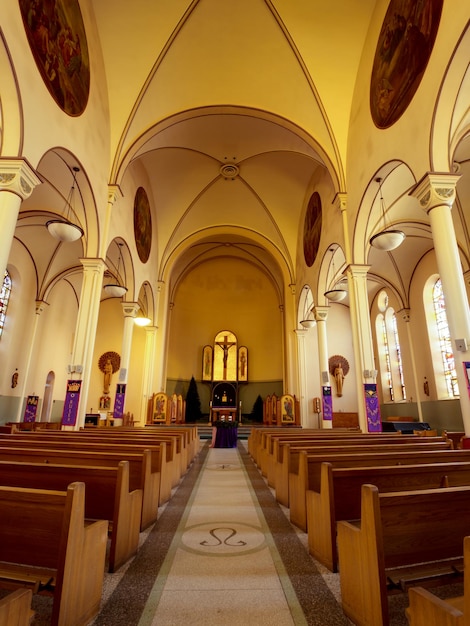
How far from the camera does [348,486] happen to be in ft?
8.57

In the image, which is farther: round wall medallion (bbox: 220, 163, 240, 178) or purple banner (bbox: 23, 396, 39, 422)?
round wall medallion (bbox: 220, 163, 240, 178)

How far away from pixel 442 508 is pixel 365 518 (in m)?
0.50

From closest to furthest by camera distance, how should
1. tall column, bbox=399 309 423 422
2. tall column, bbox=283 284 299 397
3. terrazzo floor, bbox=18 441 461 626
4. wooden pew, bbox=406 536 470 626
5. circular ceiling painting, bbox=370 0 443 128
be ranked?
1. wooden pew, bbox=406 536 470 626
2. terrazzo floor, bbox=18 441 461 626
3. circular ceiling painting, bbox=370 0 443 128
4. tall column, bbox=399 309 423 422
5. tall column, bbox=283 284 299 397

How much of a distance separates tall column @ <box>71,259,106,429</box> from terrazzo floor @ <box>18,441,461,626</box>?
5.19 metres

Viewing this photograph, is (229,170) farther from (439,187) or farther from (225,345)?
(225,345)

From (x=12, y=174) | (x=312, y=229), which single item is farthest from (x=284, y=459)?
(x=312, y=229)

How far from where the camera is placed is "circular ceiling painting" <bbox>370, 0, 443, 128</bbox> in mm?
6091

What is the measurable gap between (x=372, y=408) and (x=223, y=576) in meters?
6.67

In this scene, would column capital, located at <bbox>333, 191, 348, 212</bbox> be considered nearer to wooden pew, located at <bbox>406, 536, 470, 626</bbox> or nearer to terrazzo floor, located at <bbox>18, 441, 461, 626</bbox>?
terrazzo floor, located at <bbox>18, 441, 461, 626</bbox>

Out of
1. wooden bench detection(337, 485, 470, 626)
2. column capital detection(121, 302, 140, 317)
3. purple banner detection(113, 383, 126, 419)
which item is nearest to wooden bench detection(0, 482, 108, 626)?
wooden bench detection(337, 485, 470, 626)

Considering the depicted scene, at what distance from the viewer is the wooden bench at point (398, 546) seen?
1783 mm

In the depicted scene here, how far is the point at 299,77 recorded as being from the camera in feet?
31.5

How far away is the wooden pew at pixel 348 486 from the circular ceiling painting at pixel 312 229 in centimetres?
1089

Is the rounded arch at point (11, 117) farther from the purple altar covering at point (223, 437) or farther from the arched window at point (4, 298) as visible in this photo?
the purple altar covering at point (223, 437)
